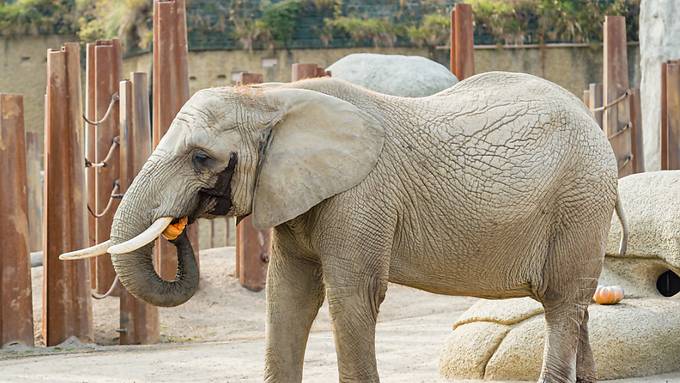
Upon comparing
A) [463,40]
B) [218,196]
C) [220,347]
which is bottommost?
[220,347]

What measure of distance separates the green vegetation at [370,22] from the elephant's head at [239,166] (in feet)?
48.7

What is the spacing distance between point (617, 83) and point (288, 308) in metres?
8.11

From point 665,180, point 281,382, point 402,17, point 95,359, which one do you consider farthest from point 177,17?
point 402,17

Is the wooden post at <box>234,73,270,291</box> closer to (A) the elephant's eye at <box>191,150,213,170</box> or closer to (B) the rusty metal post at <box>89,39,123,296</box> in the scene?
(B) the rusty metal post at <box>89,39,123,296</box>

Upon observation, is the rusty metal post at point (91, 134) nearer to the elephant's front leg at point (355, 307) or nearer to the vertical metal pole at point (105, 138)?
the vertical metal pole at point (105, 138)

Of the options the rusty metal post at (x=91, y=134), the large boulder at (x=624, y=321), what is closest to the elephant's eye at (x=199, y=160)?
the large boulder at (x=624, y=321)

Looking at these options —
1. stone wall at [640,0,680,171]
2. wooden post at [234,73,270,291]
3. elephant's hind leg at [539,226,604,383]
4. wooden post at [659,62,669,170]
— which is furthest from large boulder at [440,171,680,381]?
stone wall at [640,0,680,171]

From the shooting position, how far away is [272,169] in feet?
20.1

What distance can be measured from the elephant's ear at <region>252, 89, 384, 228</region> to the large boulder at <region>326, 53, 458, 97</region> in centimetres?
1062

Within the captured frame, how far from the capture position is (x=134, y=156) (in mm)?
11375

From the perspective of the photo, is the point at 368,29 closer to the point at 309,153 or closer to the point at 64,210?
the point at 64,210

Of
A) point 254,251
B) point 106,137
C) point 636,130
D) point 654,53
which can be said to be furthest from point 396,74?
point 106,137

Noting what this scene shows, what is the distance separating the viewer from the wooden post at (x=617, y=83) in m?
13.8

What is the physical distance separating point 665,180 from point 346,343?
3.03 metres
